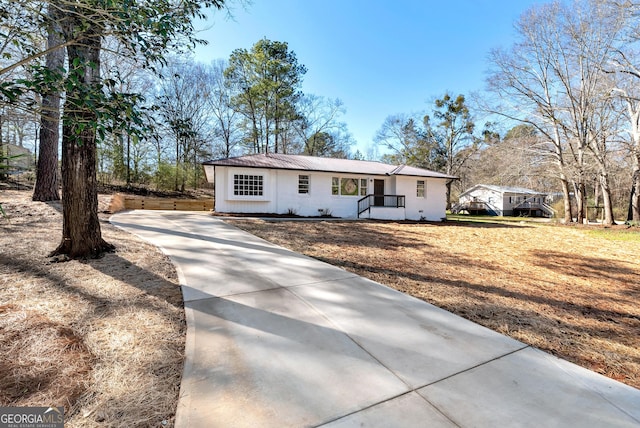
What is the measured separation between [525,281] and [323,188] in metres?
11.4

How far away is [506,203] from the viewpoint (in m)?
32.0

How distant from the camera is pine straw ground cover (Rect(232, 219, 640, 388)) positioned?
2959 mm

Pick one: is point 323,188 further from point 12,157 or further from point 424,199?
point 12,157

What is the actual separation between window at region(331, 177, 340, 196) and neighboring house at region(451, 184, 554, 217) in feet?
77.0

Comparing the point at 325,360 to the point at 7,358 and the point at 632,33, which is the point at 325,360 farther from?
the point at 632,33

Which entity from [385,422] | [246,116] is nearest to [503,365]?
[385,422]

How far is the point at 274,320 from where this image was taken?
9.75 ft

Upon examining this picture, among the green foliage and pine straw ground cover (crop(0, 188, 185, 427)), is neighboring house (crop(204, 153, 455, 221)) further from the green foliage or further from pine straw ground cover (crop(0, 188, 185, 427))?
the green foliage

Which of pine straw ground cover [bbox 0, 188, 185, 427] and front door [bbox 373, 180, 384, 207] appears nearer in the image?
pine straw ground cover [bbox 0, 188, 185, 427]

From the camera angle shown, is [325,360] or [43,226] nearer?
[325,360]

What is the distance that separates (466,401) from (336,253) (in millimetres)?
4610

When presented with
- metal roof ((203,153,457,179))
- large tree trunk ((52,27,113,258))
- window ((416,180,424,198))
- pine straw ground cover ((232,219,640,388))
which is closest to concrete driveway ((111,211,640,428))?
pine straw ground cover ((232,219,640,388))

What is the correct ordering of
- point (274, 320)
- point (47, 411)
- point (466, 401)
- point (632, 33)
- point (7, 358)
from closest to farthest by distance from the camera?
1. point (47, 411)
2. point (466, 401)
3. point (7, 358)
4. point (274, 320)
5. point (632, 33)

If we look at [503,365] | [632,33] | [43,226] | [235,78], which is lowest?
[503,365]
